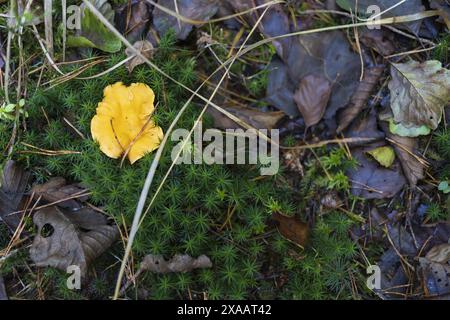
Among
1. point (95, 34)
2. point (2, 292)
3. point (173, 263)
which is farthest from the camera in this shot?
point (95, 34)

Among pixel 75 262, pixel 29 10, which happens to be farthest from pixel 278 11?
pixel 75 262

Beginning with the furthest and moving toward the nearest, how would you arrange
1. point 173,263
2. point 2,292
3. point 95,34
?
1. point 95,34
2. point 2,292
3. point 173,263

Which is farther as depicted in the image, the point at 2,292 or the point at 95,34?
the point at 95,34

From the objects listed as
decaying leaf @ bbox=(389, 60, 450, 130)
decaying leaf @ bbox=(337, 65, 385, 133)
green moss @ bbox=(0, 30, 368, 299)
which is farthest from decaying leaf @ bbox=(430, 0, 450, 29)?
green moss @ bbox=(0, 30, 368, 299)

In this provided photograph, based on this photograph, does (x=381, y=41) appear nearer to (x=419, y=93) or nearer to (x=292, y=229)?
(x=419, y=93)

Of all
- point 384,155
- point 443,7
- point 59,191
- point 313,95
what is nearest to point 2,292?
point 59,191

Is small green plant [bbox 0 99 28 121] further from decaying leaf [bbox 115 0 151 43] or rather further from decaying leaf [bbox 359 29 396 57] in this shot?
decaying leaf [bbox 359 29 396 57]
